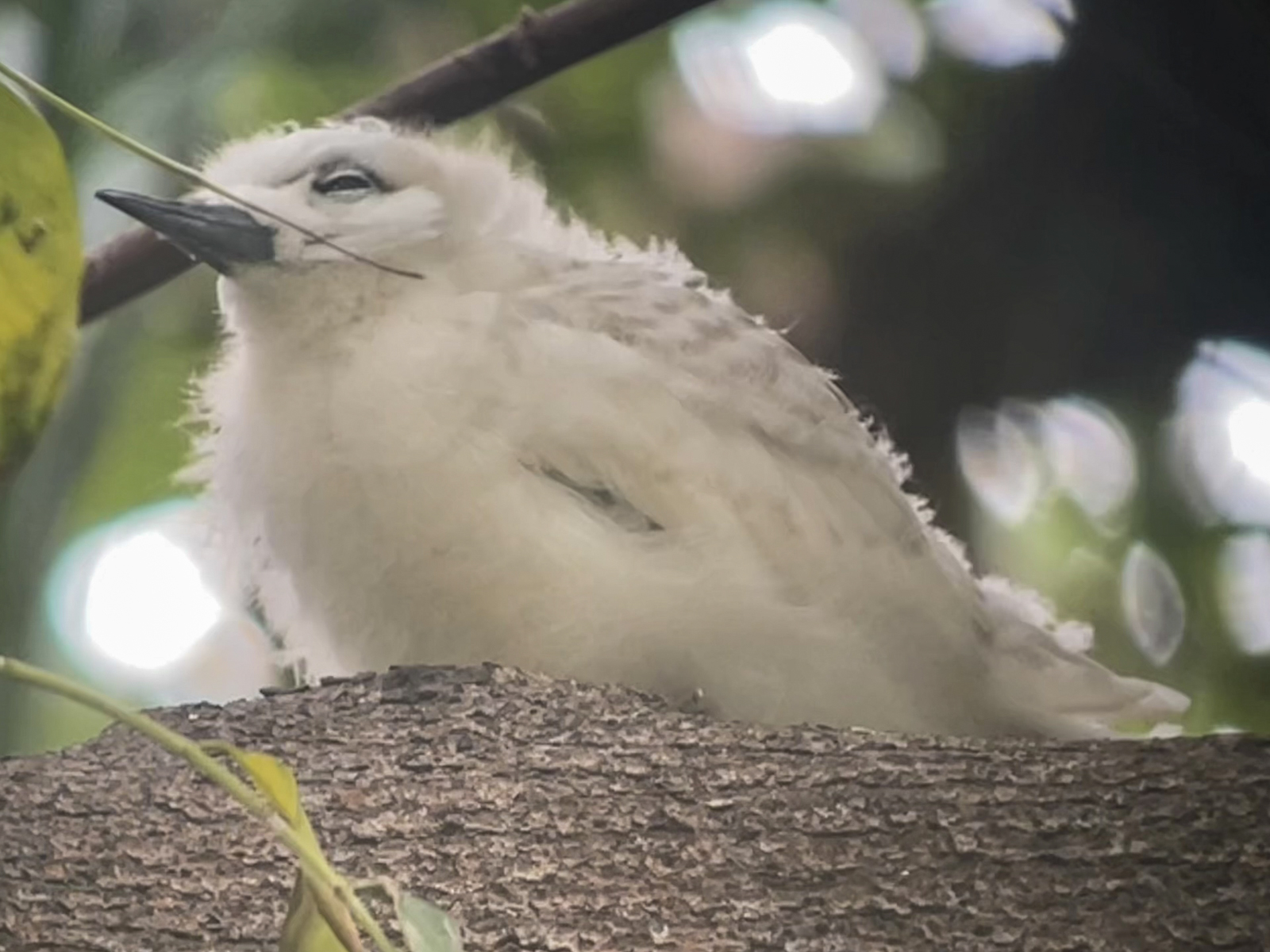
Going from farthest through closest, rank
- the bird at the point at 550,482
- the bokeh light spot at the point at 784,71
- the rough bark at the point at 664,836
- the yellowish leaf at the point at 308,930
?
1. the bokeh light spot at the point at 784,71
2. the bird at the point at 550,482
3. the rough bark at the point at 664,836
4. the yellowish leaf at the point at 308,930

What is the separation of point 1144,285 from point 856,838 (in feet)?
1.09

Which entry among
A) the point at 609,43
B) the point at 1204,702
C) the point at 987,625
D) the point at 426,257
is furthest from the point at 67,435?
the point at 1204,702

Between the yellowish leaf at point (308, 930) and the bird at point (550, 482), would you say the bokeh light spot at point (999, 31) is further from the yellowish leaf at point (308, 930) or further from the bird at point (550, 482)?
the yellowish leaf at point (308, 930)

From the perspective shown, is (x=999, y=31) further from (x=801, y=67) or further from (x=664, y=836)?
(x=664, y=836)

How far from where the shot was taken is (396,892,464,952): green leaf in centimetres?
45

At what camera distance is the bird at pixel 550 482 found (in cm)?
69

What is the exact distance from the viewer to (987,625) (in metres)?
0.72

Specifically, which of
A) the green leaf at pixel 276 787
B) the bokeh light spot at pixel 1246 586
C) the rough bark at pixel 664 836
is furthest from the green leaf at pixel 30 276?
the bokeh light spot at pixel 1246 586

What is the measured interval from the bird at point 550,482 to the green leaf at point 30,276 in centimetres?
24

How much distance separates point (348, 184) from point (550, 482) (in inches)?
6.5

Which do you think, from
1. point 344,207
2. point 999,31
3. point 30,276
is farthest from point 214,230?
point 999,31

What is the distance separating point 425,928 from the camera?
46cm

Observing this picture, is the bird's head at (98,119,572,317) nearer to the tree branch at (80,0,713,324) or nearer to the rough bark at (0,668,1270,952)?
the tree branch at (80,0,713,324)

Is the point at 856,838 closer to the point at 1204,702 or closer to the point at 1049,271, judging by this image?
the point at 1204,702
